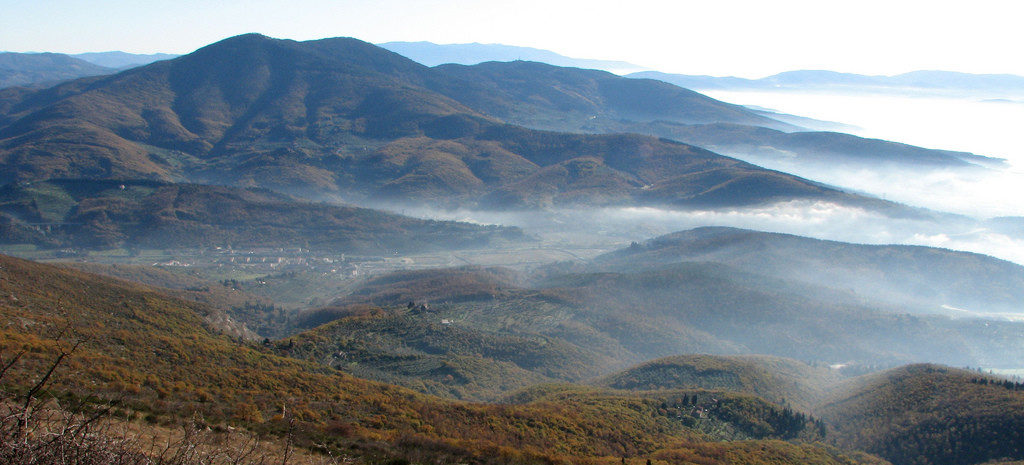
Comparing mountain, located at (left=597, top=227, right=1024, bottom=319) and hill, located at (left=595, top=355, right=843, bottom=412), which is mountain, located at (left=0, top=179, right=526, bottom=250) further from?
hill, located at (left=595, top=355, right=843, bottom=412)

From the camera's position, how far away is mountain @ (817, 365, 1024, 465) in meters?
35.7

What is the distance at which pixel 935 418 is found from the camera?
39.5 meters

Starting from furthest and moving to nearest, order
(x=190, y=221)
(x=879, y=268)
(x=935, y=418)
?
(x=190, y=221) < (x=879, y=268) < (x=935, y=418)

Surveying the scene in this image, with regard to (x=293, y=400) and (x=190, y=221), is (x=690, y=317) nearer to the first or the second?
(x=293, y=400)

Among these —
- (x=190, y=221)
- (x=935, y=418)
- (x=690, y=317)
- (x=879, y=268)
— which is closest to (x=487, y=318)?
(x=690, y=317)

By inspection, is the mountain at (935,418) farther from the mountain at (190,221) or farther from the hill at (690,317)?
the mountain at (190,221)

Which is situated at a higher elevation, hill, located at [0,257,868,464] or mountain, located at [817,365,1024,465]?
hill, located at [0,257,868,464]

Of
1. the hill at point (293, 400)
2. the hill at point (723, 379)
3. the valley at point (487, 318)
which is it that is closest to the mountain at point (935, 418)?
the valley at point (487, 318)

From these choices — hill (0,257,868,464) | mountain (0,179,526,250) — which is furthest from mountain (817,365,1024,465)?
mountain (0,179,526,250)

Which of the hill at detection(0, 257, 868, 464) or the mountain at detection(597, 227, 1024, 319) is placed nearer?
the hill at detection(0, 257, 868, 464)

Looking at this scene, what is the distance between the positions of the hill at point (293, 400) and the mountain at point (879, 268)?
84.5 meters

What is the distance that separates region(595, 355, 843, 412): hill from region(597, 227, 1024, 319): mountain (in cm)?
5832

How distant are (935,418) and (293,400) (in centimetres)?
3989

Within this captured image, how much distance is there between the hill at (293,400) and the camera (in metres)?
19.4
